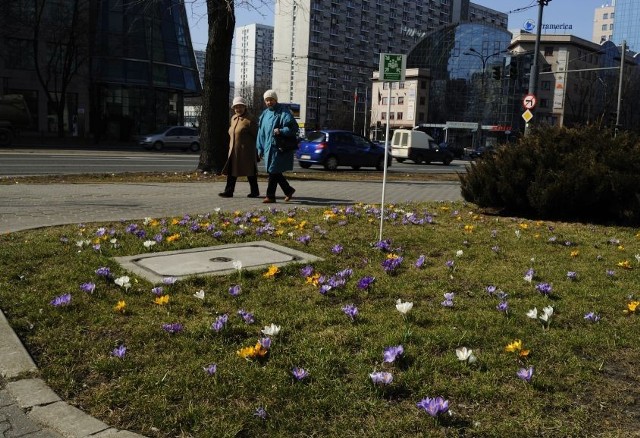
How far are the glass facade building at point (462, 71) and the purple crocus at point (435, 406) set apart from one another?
114639 millimetres

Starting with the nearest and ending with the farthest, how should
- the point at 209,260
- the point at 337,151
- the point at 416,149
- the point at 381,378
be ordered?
the point at 381,378 → the point at 209,260 → the point at 337,151 → the point at 416,149

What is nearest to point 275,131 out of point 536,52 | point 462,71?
point 536,52

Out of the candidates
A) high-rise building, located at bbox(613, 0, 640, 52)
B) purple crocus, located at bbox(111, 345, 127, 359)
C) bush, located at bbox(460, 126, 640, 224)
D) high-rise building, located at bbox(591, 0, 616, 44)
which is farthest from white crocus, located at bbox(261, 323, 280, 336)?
high-rise building, located at bbox(591, 0, 616, 44)

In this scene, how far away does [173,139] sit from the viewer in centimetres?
3981

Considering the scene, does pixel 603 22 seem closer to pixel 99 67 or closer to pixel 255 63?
pixel 255 63

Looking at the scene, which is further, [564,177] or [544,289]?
[564,177]

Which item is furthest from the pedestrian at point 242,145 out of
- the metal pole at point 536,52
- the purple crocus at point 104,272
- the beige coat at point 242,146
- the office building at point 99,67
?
the office building at point 99,67

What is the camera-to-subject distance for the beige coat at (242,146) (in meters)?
10.2

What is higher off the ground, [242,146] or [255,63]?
[255,63]

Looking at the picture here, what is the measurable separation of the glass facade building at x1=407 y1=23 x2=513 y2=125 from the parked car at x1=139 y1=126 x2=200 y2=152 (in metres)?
83.2

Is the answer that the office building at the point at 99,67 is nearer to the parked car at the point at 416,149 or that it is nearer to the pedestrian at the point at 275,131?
the parked car at the point at 416,149

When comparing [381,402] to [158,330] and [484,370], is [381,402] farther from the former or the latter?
[158,330]

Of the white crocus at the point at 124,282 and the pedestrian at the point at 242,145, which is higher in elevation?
the pedestrian at the point at 242,145

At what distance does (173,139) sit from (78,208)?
104 ft
